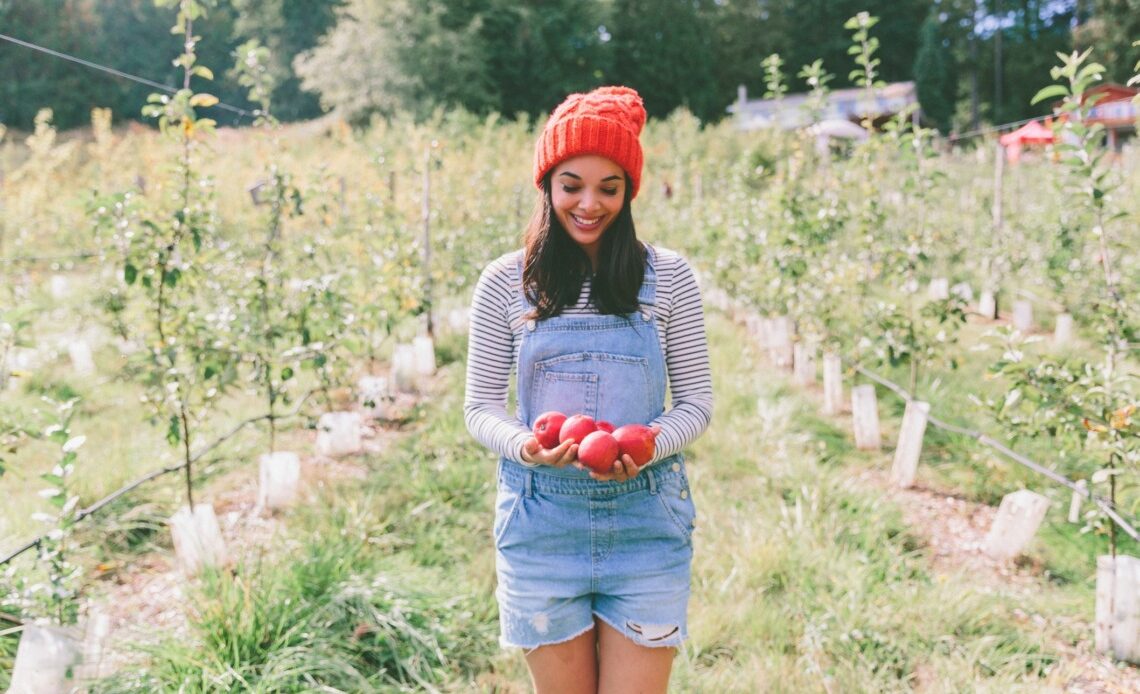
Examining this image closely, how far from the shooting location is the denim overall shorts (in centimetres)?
147

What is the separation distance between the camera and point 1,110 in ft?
82.1

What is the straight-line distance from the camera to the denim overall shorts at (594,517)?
4.81ft

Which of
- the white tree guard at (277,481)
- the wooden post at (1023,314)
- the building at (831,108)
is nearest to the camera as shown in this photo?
the white tree guard at (277,481)

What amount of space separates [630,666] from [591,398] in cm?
50

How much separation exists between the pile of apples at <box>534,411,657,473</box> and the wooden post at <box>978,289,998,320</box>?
22.1ft

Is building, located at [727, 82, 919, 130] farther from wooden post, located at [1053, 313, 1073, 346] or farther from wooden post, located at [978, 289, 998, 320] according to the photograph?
wooden post, located at [1053, 313, 1073, 346]

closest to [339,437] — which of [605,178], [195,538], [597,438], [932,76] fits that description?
[195,538]

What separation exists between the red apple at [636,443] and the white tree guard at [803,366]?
4.09m

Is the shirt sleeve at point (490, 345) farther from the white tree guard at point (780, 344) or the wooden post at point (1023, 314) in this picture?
the wooden post at point (1023, 314)

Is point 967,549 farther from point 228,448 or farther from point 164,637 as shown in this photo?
point 228,448

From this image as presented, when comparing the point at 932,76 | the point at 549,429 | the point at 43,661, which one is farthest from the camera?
the point at 932,76

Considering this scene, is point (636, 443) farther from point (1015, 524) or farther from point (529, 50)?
point (529, 50)

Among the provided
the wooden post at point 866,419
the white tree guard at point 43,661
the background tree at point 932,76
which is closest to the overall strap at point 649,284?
the white tree guard at point 43,661

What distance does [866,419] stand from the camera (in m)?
4.21
